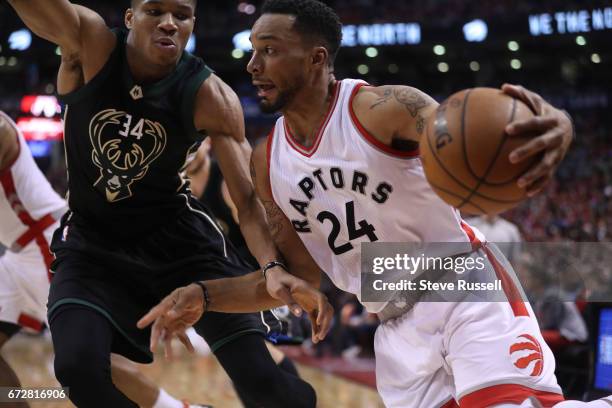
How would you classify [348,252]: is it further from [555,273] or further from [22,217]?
[555,273]

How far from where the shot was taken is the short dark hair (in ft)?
10.8

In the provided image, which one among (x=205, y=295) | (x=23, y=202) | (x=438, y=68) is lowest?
(x=438, y=68)

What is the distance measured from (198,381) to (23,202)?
13.0ft

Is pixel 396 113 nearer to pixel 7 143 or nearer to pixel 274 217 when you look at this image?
pixel 274 217

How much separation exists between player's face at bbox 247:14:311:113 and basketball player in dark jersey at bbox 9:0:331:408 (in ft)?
1.65

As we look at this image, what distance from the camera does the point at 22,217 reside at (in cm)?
503

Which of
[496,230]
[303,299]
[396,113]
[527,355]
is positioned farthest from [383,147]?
[496,230]

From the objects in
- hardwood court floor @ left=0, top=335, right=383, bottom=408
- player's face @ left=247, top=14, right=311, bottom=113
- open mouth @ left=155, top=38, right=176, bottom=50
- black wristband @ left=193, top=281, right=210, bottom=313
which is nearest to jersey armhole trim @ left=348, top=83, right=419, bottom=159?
player's face @ left=247, top=14, right=311, bottom=113

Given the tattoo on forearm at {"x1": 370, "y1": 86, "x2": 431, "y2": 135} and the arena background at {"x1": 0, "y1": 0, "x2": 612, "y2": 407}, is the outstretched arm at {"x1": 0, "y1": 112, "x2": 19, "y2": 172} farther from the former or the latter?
the arena background at {"x1": 0, "y1": 0, "x2": 612, "y2": 407}

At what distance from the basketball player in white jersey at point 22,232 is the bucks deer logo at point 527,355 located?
95.7 inches

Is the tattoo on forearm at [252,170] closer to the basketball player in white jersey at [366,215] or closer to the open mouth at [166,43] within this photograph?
the basketball player in white jersey at [366,215]

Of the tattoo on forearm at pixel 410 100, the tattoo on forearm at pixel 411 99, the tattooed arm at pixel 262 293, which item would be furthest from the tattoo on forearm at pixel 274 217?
the tattoo on forearm at pixel 411 99

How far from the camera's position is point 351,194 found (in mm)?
3143

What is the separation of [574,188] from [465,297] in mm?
16655
